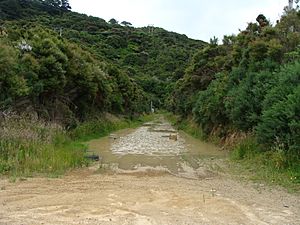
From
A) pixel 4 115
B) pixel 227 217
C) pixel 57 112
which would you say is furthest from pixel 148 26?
pixel 227 217

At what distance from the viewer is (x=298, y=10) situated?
23.5 meters

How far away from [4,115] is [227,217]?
13645 mm

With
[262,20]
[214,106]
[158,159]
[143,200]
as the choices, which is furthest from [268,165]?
[262,20]

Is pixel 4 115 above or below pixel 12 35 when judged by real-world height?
below

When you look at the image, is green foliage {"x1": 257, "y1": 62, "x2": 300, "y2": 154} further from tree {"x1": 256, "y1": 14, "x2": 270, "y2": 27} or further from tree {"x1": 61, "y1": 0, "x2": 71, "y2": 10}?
tree {"x1": 61, "y1": 0, "x2": 71, "y2": 10}

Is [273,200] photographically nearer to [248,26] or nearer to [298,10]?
[298,10]

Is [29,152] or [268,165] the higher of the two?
[29,152]

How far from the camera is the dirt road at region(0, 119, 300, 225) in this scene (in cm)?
925

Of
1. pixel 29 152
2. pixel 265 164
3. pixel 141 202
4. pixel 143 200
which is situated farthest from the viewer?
pixel 265 164

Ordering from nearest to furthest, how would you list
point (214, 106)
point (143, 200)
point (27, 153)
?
point (143, 200) < point (27, 153) < point (214, 106)

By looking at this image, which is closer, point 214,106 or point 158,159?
point 158,159

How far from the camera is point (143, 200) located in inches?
441

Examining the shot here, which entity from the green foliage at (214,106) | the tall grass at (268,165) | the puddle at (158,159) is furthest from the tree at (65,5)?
the tall grass at (268,165)

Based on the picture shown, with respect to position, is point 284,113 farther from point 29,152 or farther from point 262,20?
point 262,20
